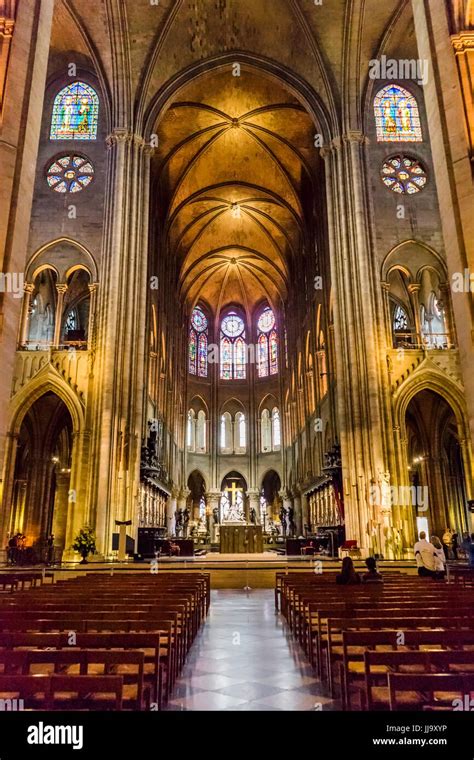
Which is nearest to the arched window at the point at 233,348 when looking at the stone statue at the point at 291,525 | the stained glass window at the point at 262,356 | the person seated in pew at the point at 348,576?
the stained glass window at the point at 262,356

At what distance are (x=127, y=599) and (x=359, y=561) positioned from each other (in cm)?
1227

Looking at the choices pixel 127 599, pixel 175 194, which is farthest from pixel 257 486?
pixel 127 599

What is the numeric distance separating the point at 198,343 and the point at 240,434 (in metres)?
8.58

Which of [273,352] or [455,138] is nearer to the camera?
[455,138]

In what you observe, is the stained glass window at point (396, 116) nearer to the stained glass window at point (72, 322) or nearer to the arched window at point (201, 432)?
the stained glass window at point (72, 322)

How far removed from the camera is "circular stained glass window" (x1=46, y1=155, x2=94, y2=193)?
23.5m

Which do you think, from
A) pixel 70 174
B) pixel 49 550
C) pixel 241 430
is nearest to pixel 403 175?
pixel 70 174

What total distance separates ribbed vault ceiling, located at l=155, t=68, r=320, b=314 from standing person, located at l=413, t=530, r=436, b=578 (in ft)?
76.4

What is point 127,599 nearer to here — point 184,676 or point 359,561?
point 184,676

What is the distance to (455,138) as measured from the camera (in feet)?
34.3

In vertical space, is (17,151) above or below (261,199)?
below

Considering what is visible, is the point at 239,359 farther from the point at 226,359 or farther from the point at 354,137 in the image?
the point at 354,137

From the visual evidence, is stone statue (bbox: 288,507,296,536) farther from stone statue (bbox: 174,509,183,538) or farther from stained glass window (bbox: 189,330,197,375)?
stained glass window (bbox: 189,330,197,375)

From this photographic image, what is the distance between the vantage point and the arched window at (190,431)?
43.4 m
